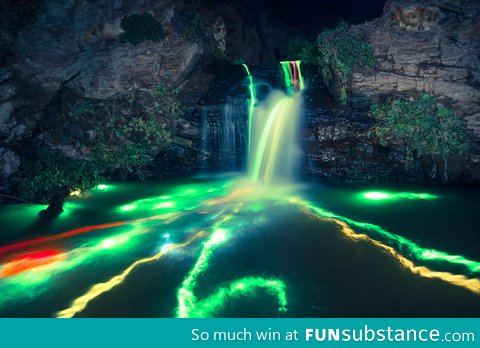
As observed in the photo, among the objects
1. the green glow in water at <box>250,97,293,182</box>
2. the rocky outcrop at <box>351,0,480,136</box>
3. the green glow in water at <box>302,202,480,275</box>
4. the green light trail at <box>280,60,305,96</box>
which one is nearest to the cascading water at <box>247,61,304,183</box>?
the green glow in water at <box>250,97,293,182</box>

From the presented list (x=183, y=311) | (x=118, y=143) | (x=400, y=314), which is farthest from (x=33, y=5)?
(x=400, y=314)

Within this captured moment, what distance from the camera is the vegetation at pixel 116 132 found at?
1166 centimetres

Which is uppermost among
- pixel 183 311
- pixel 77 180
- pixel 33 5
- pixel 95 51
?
pixel 33 5

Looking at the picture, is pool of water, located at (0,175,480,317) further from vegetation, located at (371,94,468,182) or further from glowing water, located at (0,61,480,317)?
vegetation, located at (371,94,468,182)

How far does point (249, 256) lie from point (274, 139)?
641 cm

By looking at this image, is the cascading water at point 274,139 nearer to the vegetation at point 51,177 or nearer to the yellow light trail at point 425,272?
the yellow light trail at point 425,272

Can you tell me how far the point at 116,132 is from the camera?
12.1 metres

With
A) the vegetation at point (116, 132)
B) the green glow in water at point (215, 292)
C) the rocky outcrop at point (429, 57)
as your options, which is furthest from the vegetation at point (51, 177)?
the rocky outcrop at point (429, 57)

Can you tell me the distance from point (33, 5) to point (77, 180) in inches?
300

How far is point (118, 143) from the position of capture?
12180mm

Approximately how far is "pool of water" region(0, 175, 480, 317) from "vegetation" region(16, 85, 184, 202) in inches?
91.6

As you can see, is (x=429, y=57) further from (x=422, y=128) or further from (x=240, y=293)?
(x=240, y=293)

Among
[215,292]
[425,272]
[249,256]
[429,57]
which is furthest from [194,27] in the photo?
[425,272]

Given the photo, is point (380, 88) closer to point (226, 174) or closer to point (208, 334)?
point (226, 174)
